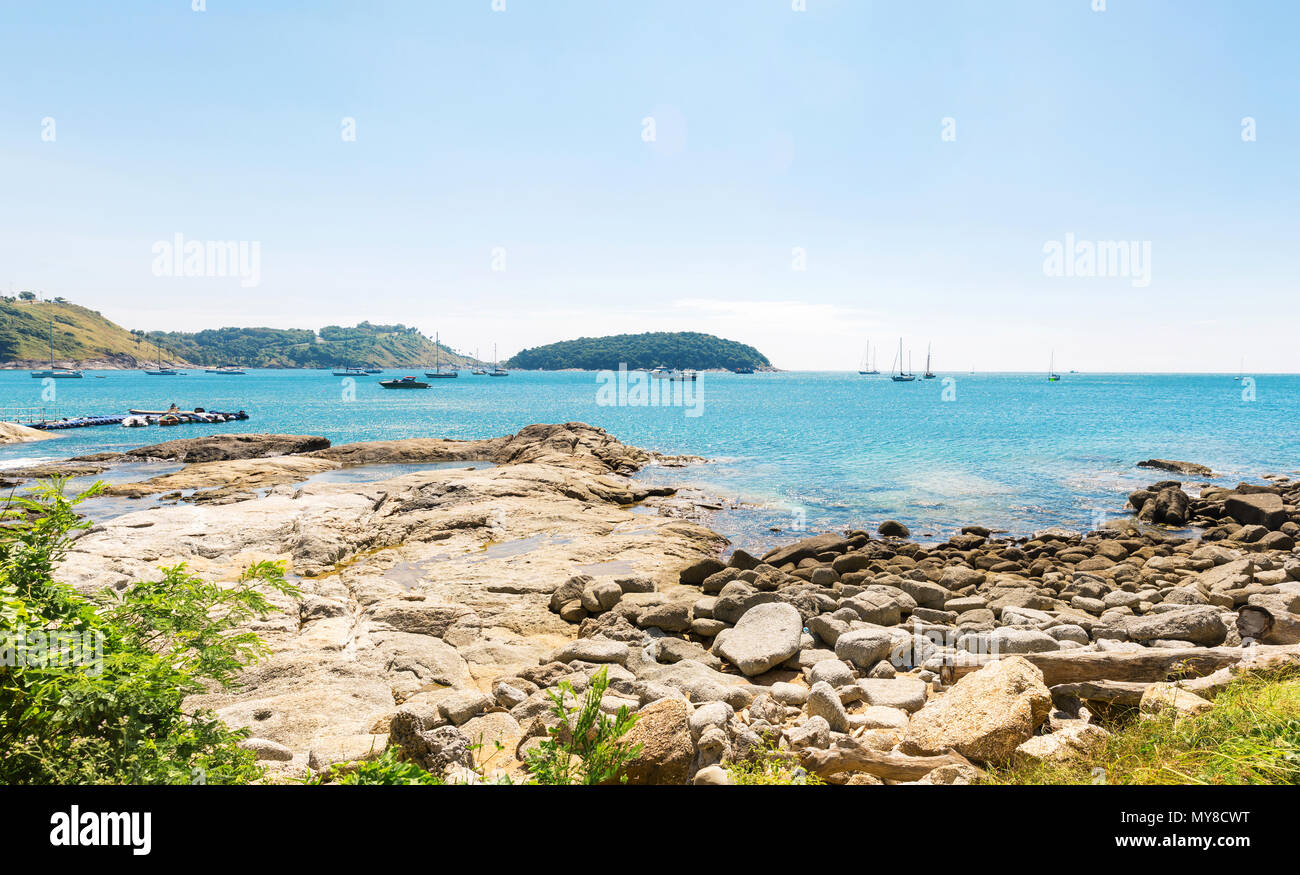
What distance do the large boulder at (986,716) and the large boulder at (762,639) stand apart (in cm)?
342

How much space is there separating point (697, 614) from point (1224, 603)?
10773mm

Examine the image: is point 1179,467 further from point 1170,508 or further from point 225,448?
point 225,448

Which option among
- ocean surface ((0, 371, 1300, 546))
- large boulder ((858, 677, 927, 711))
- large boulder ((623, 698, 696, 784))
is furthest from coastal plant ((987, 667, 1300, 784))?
ocean surface ((0, 371, 1300, 546))

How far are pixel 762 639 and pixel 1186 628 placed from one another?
6.80m

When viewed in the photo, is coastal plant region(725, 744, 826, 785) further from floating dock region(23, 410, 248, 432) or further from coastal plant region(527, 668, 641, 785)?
floating dock region(23, 410, 248, 432)

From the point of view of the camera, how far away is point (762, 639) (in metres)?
10.8

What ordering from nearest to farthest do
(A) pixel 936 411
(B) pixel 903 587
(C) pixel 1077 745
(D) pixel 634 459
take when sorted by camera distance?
(C) pixel 1077 745 < (B) pixel 903 587 < (D) pixel 634 459 < (A) pixel 936 411

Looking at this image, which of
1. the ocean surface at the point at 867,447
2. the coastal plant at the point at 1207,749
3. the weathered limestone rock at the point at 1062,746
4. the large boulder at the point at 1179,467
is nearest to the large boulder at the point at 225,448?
the ocean surface at the point at 867,447

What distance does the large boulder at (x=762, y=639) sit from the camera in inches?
402

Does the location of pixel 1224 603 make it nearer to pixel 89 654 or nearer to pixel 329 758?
pixel 329 758

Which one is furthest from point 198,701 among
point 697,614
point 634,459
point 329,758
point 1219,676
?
point 634,459
